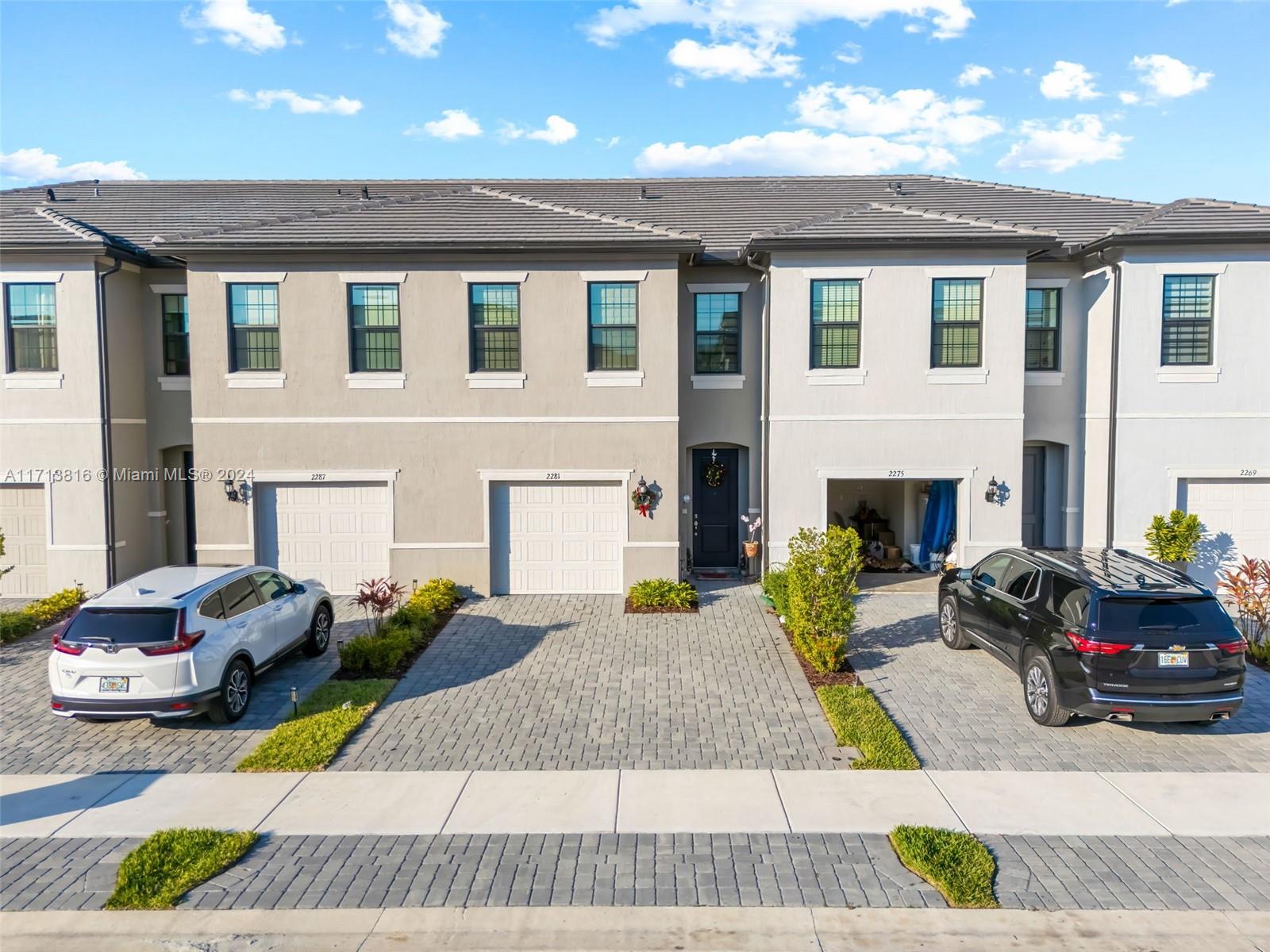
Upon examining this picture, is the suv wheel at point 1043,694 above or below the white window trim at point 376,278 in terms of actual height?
below

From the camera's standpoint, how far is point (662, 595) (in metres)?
14.4

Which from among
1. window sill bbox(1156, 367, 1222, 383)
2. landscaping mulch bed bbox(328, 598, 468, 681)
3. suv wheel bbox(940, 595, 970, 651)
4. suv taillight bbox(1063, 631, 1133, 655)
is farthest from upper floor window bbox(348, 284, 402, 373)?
window sill bbox(1156, 367, 1222, 383)

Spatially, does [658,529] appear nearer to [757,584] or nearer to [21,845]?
[757,584]

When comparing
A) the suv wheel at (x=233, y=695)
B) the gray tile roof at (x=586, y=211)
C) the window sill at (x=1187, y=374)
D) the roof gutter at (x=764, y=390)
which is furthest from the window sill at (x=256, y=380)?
the window sill at (x=1187, y=374)

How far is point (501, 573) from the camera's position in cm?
1538

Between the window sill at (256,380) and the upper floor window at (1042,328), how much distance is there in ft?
45.7

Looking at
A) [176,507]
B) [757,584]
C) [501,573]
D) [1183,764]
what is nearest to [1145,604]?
[1183,764]

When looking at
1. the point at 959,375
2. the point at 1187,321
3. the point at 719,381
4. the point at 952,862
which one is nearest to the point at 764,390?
the point at 719,381

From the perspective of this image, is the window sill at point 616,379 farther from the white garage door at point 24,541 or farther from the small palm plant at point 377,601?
the white garage door at point 24,541

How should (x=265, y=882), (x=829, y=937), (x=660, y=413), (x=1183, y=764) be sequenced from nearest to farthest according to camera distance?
(x=829, y=937) → (x=265, y=882) → (x=1183, y=764) → (x=660, y=413)

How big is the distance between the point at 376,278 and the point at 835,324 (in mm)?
8272

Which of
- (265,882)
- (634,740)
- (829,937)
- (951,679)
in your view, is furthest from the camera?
(951,679)

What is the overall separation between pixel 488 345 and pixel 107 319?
7.00 metres

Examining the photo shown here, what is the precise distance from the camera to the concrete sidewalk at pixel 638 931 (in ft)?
18.3
